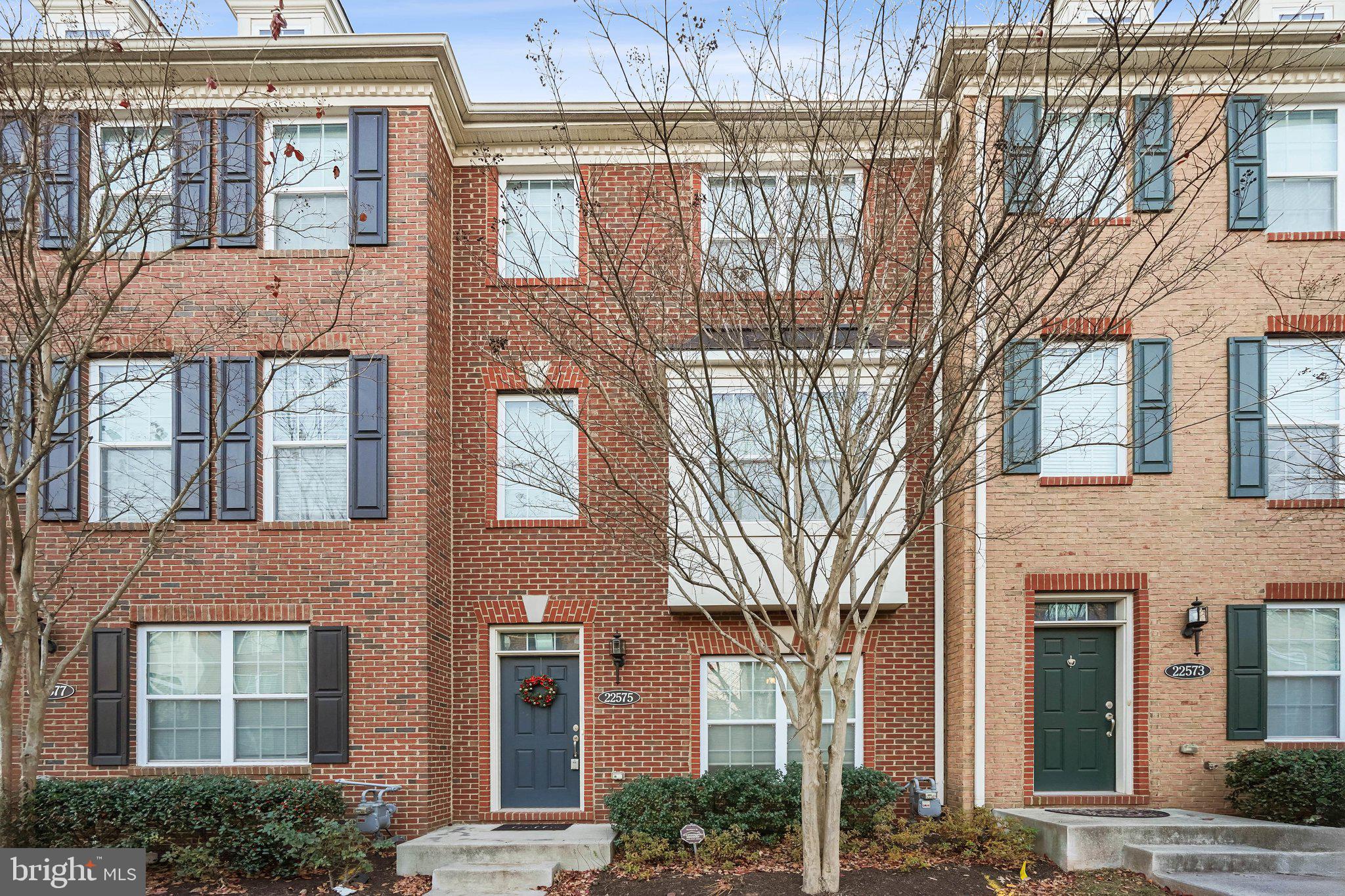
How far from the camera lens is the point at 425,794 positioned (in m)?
10.1

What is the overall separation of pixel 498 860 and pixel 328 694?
2.40 m

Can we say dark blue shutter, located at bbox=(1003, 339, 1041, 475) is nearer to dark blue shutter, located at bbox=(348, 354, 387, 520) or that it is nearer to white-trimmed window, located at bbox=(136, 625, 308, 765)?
dark blue shutter, located at bbox=(348, 354, 387, 520)

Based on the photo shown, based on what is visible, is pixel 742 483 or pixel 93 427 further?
pixel 93 427

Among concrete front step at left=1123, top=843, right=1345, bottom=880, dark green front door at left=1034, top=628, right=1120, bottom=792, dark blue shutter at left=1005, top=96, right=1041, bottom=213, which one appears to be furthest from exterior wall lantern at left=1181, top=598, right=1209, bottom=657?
dark blue shutter at left=1005, top=96, right=1041, bottom=213

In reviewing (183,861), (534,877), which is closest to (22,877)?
(183,861)

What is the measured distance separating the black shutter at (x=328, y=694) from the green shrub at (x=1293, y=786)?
8584 millimetres

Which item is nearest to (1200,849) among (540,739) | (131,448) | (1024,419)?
(1024,419)

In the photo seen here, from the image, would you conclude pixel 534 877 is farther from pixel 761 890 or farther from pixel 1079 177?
pixel 1079 177

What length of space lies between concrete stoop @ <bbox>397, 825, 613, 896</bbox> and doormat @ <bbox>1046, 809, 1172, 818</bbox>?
445cm

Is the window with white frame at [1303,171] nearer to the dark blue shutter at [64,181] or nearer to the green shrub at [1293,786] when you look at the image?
the green shrub at [1293,786]

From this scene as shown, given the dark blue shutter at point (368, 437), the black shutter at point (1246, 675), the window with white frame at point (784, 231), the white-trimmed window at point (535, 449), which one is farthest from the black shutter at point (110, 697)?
the black shutter at point (1246, 675)

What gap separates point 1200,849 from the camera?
869 centimetres

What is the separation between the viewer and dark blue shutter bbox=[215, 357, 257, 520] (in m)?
10.4

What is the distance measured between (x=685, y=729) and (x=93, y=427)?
6945mm
